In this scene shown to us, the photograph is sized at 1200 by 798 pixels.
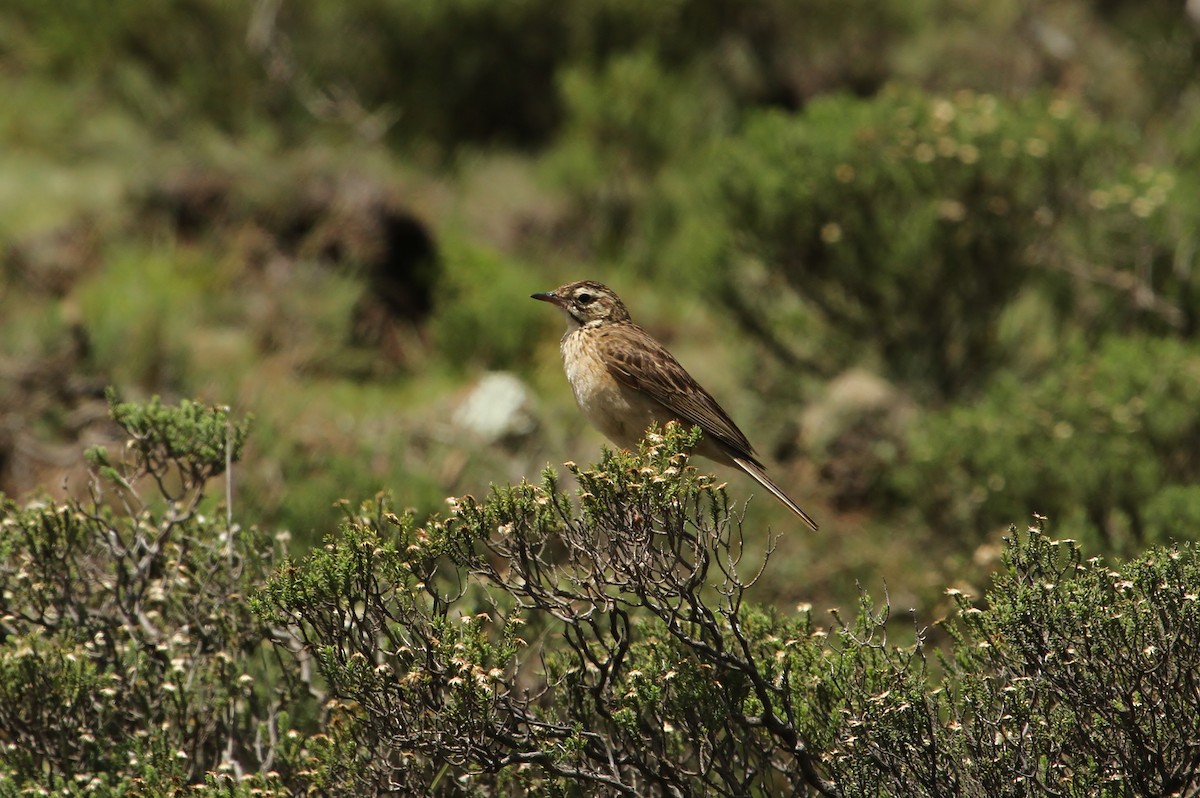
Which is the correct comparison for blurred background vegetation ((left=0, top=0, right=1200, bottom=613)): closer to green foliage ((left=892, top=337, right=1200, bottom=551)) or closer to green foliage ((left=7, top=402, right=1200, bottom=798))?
green foliage ((left=892, top=337, right=1200, bottom=551))

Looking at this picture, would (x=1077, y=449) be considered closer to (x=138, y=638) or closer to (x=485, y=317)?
(x=485, y=317)

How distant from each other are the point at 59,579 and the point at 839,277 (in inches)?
309

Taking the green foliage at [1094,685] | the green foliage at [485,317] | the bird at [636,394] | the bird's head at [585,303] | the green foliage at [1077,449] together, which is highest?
the green foliage at [485,317]

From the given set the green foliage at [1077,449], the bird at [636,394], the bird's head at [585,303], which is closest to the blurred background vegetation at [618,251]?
the green foliage at [1077,449]

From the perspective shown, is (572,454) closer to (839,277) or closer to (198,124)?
(839,277)

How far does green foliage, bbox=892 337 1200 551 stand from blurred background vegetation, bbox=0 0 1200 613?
27mm

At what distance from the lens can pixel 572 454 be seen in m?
11.7

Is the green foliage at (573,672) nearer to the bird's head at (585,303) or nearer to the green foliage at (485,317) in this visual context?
the bird's head at (585,303)

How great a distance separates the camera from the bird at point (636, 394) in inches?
284

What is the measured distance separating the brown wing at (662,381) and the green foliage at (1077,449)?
2.82m

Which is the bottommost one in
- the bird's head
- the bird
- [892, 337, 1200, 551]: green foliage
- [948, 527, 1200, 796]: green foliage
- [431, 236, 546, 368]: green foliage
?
[948, 527, 1200, 796]: green foliage

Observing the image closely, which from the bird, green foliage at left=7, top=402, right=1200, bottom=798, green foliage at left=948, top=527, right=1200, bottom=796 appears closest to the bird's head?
the bird

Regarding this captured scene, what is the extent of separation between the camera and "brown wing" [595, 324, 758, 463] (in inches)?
289

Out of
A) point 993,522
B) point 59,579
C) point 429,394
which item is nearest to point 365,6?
point 429,394
